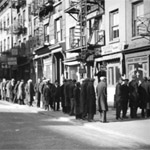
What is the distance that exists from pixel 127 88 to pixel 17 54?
26.5 m

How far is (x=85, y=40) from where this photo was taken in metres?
25.0

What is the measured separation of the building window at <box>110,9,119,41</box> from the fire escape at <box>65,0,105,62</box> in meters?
0.96

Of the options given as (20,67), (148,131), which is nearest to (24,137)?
(148,131)

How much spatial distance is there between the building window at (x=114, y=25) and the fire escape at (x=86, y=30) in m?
0.96

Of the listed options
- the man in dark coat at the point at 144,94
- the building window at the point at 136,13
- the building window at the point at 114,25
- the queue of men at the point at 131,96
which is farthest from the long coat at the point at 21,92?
the man in dark coat at the point at 144,94

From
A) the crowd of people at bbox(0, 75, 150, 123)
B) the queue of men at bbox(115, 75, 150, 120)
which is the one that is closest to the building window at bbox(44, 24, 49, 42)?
the crowd of people at bbox(0, 75, 150, 123)

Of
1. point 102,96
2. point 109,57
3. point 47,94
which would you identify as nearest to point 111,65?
point 109,57

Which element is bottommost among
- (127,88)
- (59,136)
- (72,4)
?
(59,136)

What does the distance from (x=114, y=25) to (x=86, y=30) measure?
3.90 m

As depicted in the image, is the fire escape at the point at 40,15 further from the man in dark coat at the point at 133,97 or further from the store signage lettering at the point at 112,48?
the man in dark coat at the point at 133,97

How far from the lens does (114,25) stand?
21844mm

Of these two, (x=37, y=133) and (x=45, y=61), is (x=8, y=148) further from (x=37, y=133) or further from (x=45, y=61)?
(x=45, y=61)

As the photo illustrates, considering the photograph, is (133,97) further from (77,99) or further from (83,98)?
(77,99)

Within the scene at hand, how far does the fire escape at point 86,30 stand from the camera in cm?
2331
